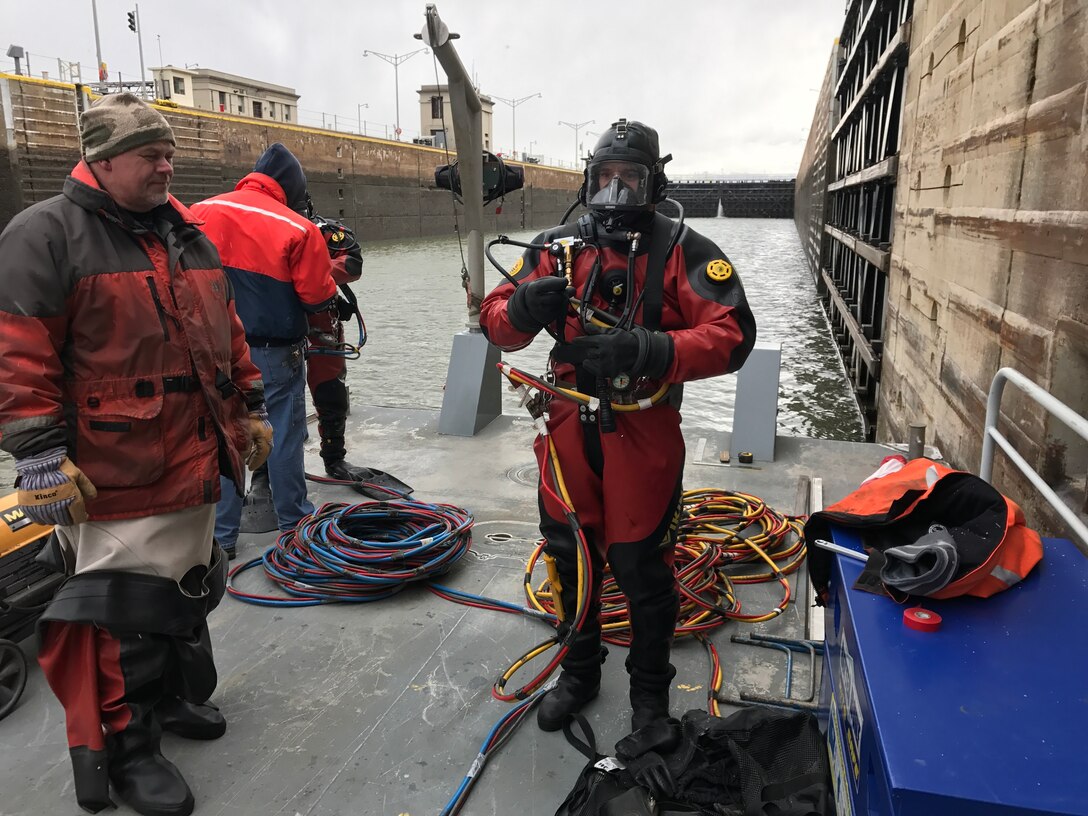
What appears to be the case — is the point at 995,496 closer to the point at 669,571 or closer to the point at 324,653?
the point at 669,571

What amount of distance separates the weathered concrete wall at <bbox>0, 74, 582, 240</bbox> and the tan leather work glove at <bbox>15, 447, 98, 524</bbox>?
490 inches

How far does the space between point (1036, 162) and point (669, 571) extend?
2.36 m

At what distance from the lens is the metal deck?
2.10 meters

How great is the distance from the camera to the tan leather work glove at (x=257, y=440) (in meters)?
2.51

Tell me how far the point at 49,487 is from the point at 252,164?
98.3ft

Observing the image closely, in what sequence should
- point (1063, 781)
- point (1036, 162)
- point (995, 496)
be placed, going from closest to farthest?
point (1063, 781)
point (995, 496)
point (1036, 162)

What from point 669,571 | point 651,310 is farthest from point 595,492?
point 651,310

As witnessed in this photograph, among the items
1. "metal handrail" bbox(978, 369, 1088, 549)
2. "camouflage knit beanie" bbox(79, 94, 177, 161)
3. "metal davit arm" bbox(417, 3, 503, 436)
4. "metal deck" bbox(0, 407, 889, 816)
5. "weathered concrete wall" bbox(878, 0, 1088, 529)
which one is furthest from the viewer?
"metal davit arm" bbox(417, 3, 503, 436)

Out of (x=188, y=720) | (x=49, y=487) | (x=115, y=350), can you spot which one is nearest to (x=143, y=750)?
(x=188, y=720)

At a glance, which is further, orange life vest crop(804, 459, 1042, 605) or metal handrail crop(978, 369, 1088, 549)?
metal handrail crop(978, 369, 1088, 549)

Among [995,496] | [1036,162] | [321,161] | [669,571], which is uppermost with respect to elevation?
[321,161]

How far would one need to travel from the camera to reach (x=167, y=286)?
210 centimetres

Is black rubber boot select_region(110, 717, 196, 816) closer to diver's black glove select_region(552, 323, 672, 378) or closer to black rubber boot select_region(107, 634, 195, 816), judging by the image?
black rubber boot select_region(107, 634, 195, 816)

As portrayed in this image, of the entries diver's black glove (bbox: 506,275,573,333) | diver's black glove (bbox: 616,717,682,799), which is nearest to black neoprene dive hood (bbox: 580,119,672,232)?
diver's black glove (bbox: 506,275,573,333)
